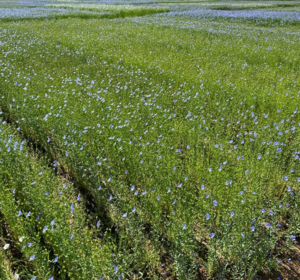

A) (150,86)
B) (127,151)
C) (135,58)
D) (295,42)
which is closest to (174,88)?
(150,86)

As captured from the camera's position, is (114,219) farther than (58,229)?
Yes

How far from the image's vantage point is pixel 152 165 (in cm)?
347

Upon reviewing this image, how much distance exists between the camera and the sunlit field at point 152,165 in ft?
8.59

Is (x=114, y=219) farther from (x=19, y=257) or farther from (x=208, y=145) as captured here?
(x=208, y=145)

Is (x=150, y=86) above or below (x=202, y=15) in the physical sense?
below

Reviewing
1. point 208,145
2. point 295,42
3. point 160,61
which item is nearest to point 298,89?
point 208,145

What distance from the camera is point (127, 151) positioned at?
3.82m

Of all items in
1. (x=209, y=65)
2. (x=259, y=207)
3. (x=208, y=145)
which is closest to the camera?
(x=259, y=207)

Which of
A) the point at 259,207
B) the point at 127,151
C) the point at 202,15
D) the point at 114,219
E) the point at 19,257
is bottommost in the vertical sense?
the point at 19,257

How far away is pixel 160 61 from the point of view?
27.6 ft

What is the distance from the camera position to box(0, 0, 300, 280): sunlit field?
262cm

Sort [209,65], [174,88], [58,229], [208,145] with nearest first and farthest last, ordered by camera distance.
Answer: [58,229] → [208,145] → [174,88] → [209,65]

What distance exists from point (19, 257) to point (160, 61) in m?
6.93

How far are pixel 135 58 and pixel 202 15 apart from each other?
55.2 feet
